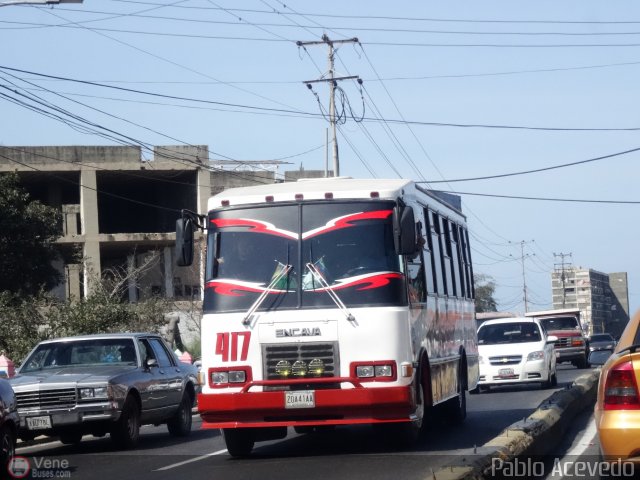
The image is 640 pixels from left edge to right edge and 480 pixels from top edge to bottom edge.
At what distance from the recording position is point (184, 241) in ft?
43.3

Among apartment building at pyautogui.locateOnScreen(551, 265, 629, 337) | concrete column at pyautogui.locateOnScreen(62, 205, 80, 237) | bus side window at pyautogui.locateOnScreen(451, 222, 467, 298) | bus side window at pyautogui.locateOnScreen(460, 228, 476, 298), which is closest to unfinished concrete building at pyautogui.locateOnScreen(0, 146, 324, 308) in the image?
concrete column at pyautogui.locateOnScreen(62, 205, 80, 237)

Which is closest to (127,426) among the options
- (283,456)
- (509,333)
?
(283,456)

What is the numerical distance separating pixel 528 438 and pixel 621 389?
8.59 feet

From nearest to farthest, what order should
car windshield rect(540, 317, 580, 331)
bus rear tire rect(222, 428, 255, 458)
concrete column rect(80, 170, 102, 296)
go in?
bus rear tire rect(222, 428, 255, 458), car windshield rect(540, 317, 580, 331), concrete column rect(80, 170, 102, 296)

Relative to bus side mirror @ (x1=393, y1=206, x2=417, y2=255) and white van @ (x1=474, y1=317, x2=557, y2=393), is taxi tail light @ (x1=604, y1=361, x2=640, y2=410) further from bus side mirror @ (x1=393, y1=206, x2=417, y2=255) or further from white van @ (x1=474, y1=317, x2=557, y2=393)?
white van @ (x1=474, y1=317, x2=557, y2=393)

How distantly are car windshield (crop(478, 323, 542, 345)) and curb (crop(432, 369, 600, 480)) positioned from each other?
11.0m

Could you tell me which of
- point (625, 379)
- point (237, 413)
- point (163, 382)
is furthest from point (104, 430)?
point (625, 379)

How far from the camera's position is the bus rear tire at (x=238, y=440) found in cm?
1365

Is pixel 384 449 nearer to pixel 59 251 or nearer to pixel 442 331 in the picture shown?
pixel 442 331

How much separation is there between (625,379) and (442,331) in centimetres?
827

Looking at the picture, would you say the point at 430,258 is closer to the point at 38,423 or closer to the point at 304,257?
the point at 304,257

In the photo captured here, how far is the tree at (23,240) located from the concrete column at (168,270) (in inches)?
422

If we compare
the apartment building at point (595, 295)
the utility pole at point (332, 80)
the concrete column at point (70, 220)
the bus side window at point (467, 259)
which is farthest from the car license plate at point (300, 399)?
the apartment building at point (595, 295)

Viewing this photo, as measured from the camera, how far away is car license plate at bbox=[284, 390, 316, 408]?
12633 millimetres
